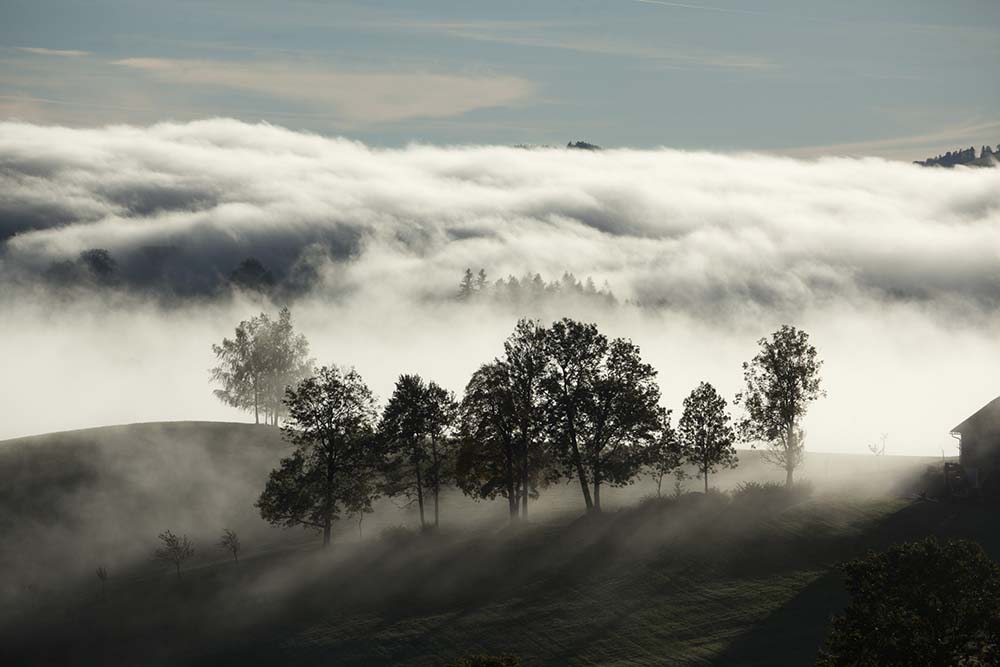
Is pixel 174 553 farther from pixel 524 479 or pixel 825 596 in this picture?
pixel 825 596

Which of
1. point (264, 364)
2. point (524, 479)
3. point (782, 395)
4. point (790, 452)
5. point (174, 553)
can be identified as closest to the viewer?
point (524, 479)

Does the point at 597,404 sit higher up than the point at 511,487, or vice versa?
the point at 597,404

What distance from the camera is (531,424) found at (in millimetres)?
82062

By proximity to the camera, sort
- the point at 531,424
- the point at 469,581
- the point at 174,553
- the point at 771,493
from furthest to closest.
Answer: the point at 174,553, the point at 531,424, the point at 771,493, the point at 469,581

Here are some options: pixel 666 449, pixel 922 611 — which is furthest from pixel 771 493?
pixel 922 611

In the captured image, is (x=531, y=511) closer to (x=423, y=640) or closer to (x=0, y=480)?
(x=423, y=640)

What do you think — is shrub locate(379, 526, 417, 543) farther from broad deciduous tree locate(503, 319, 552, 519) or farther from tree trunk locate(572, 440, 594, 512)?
tree trunk locate(572, 440, 594, 512)

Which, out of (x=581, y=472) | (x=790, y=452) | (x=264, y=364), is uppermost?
(x=264, y=364)

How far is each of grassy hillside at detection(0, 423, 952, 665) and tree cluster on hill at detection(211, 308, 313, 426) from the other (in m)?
35.7

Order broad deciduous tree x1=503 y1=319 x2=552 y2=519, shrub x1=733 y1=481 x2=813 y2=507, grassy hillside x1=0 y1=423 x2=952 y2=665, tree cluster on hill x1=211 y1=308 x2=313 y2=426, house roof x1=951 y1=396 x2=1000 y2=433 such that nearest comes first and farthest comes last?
grassy hillside x1=0 y1=423 x2=952 y2=665
shrub x1=733 y1=481 x2=813 y2=507
broad deciduous tree x1=503 y1=319 x2=552 y2=519
house roof x1=951 y1=396 x2=1000 y2=433
tree cluster on hill x1=211 y1=308 x2=313 y2=426

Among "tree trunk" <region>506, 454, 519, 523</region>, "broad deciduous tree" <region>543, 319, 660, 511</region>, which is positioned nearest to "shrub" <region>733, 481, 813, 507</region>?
"broad deciduous tree" <region>543, 319, 660, 511</region>

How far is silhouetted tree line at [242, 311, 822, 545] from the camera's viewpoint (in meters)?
81.4

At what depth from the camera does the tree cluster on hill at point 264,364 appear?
13488 centimetres

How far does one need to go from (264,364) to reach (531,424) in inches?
2460
